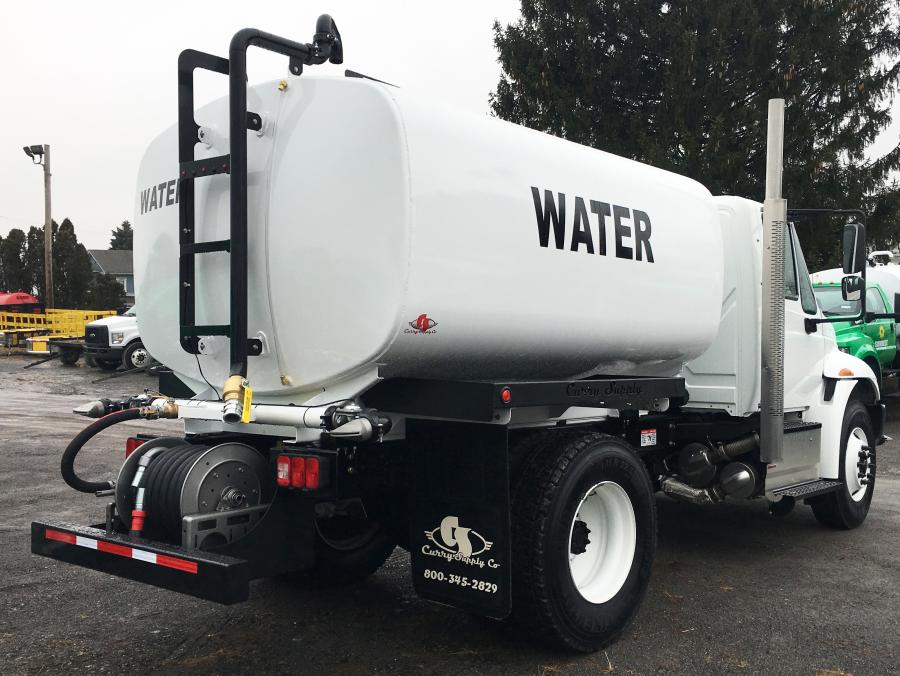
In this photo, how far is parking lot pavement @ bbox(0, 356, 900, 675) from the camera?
416 cm

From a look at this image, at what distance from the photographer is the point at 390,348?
3707 millimetres

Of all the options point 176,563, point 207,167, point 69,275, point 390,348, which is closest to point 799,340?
point 390,348

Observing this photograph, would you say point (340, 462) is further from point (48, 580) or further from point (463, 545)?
point (48, 580)

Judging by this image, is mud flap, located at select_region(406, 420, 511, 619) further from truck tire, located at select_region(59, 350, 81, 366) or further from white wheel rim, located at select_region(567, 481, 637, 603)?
truck tire, located at select_region(59, 350, 81, 366)

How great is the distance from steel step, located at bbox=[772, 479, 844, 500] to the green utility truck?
15.4ft

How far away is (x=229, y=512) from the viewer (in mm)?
3928

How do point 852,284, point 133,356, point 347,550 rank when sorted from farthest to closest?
point 133,356
point 852,284
point 347,550

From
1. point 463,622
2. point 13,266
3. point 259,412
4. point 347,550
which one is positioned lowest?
point 463,622

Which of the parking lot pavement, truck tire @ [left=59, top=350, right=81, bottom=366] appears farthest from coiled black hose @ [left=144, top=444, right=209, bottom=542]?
truck tire @ [left=59, top=350, right=81, bottom=366]

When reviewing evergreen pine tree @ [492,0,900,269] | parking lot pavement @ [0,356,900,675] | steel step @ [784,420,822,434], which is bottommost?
parking lot pavement @ [0,356,900,675]

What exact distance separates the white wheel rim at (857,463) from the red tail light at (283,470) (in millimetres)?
4749

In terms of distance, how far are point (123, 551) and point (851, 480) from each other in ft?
18.0

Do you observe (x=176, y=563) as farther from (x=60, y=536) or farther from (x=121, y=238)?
(x=121, y=238)

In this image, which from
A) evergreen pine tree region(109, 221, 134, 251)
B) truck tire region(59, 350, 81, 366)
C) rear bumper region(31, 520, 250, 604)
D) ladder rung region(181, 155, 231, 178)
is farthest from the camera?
evergreen pine tree region(109, 221, 134, 251)
